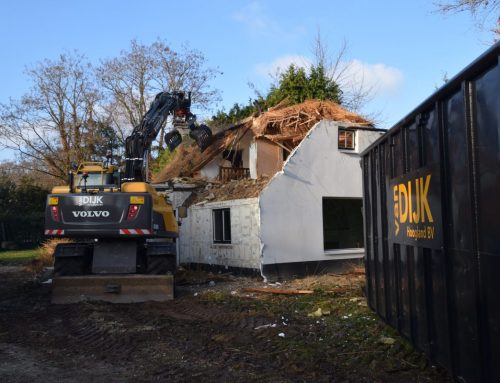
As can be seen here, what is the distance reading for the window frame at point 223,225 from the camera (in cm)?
1711

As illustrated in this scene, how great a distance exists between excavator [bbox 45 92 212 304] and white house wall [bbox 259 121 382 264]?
10.3ft

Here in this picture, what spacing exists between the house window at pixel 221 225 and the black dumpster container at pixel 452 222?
1066 centimetres

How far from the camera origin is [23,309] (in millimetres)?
11328

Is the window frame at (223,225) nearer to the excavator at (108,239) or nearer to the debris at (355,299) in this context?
the excavator at (108,239)

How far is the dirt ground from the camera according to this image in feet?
20.1

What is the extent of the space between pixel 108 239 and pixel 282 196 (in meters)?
5.03

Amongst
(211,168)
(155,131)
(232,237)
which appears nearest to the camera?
(155,131)

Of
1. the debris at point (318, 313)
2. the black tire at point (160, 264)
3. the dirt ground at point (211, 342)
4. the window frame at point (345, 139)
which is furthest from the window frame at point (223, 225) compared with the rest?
the debris at point (318, 313)

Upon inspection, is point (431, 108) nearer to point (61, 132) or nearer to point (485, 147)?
point (485, 147)

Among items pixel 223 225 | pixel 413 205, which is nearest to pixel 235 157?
pixel 223 225

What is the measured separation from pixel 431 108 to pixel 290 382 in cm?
313

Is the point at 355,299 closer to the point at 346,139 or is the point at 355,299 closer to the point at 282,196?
the point at 282,196

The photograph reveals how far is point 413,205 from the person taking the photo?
5.56 m

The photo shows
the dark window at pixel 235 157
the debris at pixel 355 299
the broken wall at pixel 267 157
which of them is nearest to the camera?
the debris at pixel 355 299
